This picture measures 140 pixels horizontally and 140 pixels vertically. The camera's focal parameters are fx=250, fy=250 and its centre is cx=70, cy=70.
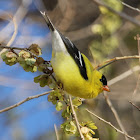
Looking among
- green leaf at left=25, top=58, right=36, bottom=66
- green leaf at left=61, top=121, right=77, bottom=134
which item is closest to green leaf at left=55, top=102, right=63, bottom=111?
green leaf at left=61, top=121, right=77, bottom=134

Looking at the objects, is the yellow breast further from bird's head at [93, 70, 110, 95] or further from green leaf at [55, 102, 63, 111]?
green leaf at [55, 102, 63, 111]

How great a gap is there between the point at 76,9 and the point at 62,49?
137 inches

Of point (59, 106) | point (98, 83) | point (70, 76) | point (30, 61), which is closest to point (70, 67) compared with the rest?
point (70, 76)

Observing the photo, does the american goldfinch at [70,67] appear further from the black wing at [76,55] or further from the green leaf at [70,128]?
the green leaf at [70,128]

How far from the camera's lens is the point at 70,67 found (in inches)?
111

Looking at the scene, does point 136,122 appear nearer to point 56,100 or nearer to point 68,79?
point 68,79

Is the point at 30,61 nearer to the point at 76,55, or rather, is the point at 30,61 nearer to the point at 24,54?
the point at 24,54

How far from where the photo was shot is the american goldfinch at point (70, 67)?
8.67 ft

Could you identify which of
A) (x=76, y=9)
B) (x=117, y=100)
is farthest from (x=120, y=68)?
(x=76, y=9)

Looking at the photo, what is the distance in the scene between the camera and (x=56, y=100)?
2137 mm

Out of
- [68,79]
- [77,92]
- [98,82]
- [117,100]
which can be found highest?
[68,79]

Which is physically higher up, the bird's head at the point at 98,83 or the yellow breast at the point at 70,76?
the yellow breast at the point at 70,76

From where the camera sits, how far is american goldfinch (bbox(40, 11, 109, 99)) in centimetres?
264

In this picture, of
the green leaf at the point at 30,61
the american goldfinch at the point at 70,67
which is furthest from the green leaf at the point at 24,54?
the american goldfinch at the point at 70,67
